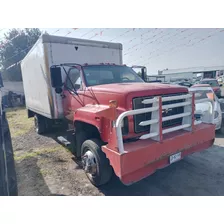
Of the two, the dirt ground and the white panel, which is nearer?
the dirt ground

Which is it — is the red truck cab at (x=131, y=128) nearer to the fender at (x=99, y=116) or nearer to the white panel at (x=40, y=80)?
the fender at (x=99, y=116)

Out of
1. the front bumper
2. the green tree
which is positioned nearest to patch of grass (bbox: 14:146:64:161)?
the front bumper

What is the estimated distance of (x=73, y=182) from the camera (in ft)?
12.7

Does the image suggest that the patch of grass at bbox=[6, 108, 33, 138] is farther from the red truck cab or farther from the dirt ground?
the red truck cab

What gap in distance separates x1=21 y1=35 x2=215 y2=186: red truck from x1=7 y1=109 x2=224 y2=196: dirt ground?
45 cm

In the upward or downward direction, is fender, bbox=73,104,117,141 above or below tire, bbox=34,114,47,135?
above

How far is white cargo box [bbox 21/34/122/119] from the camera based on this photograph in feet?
17.1

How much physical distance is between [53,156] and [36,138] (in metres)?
2.40

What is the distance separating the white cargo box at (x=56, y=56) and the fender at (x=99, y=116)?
1875 mm

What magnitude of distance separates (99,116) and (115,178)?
5.33 ft

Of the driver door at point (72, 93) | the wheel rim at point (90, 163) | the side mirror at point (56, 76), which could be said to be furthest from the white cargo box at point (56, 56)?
the wheel rim at point (90, 163)

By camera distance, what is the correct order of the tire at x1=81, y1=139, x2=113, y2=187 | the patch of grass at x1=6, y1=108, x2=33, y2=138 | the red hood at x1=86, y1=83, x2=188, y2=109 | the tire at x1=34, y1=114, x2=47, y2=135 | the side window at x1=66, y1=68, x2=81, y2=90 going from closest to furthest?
the red hood at x1=86, y1=83, x2=188, y2=109 → the tire at x1=81, y1=139, x2=113, y2=187 → the side window at x1=66, y1=68, x2=81, y2=90 → the tire at x1=34, y1=114, x2=47, y2=135 → the patch of grass at x1=6, y1=108, x2=33, y2=138

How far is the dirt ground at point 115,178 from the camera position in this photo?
347 centimetres

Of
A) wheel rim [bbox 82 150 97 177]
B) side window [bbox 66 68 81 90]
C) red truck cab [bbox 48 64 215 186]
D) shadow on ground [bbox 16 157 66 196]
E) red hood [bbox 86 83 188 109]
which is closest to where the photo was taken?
red truck cab [bbox 48 64 215 186]
